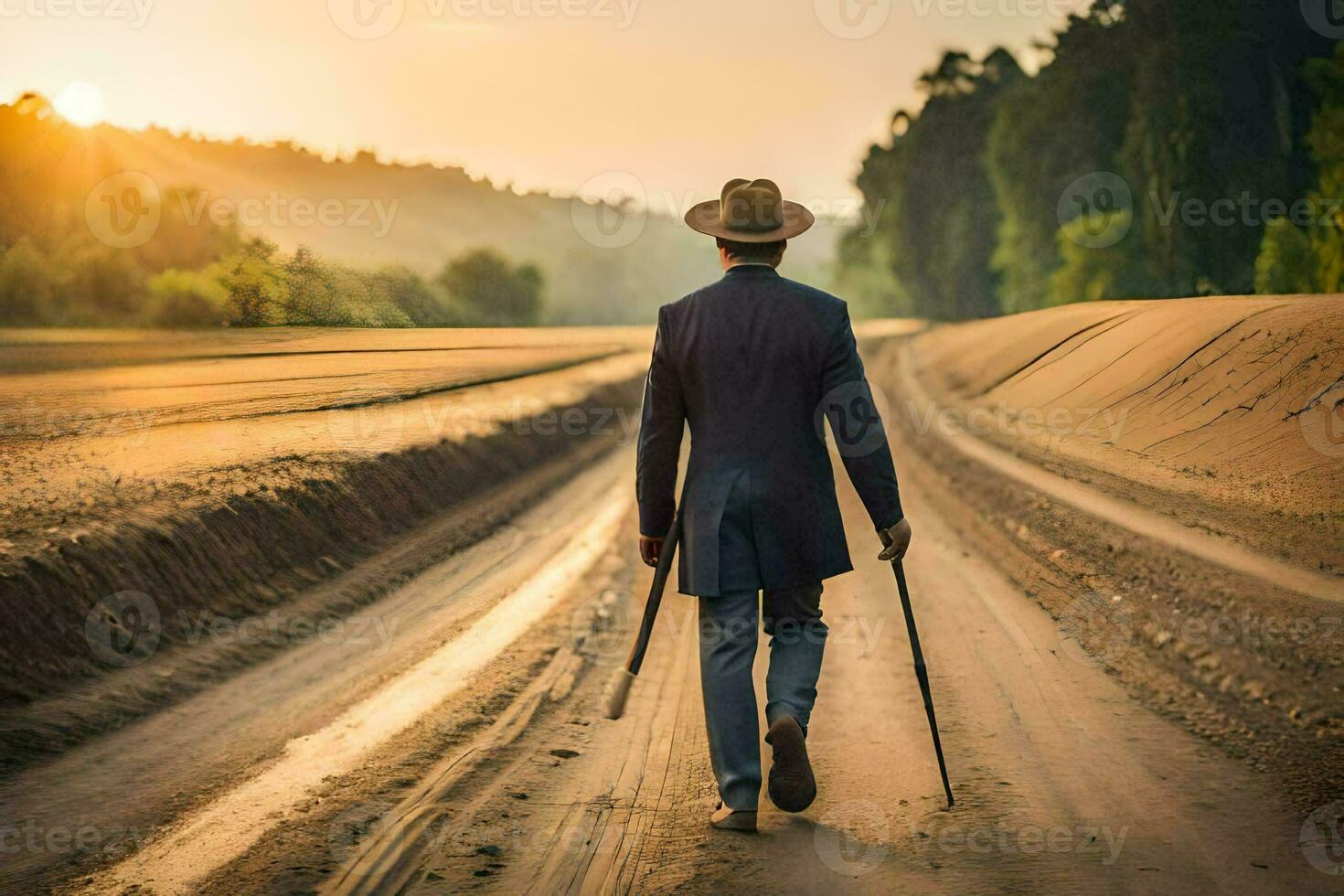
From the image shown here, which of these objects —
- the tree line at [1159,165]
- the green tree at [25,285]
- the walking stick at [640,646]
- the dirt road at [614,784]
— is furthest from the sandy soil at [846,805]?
the tree line at [1159,165]

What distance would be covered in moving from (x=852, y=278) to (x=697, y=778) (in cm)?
7009

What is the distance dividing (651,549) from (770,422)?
2.40 ft

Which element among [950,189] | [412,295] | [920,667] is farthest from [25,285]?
[950,189]

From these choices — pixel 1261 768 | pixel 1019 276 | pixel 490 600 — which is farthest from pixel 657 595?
pixel 1019 276

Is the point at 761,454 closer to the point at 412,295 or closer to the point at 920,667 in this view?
the point at 920,667

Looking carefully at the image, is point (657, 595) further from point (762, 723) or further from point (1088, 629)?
point (1088, 629)

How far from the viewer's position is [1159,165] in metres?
28.9

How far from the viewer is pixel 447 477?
1236cm

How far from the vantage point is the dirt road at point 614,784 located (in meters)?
3.76

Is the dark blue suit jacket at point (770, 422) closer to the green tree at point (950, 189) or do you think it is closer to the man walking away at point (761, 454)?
the man walking away at point (761, 454)

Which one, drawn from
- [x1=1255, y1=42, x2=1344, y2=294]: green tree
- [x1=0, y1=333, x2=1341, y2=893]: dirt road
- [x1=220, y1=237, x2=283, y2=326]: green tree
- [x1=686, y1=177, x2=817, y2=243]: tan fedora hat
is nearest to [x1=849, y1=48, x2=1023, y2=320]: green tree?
[x1=1255, y1=42, x2=1344, y2=294]: green tree

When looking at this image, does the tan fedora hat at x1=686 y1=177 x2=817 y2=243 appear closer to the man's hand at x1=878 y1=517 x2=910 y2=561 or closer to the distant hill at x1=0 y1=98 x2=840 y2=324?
the man's hand at x1=878 y1=517 x2=910 y2=561

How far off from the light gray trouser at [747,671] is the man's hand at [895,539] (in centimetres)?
31

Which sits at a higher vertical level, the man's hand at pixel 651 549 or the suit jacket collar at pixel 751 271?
the suit jacket collar at pixel 751 271
